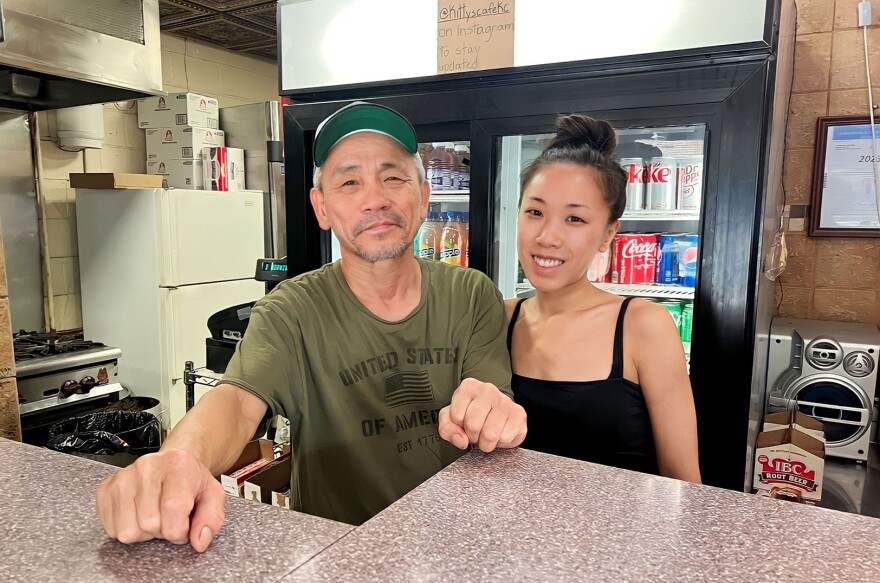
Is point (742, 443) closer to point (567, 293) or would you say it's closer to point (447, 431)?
A: point (567, 293)

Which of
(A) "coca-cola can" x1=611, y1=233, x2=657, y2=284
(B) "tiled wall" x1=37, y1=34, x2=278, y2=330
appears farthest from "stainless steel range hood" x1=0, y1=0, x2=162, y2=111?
(A) "coca-cola can" x1=611, y1=233, x2=657, y2=284

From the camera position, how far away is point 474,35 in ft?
6.15

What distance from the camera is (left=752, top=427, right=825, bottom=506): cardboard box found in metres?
2.07

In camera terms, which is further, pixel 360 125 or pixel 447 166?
pixel 447 166

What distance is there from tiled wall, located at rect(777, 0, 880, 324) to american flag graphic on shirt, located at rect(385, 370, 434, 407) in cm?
234

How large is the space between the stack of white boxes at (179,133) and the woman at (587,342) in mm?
3426

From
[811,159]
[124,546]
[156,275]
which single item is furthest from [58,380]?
[811,159]

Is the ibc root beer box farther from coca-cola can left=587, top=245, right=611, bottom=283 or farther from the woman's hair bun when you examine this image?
the woman's hair bun

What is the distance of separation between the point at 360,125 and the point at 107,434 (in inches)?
78.1

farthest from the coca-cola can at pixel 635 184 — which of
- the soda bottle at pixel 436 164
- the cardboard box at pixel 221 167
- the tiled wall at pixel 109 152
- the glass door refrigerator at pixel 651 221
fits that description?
the tiled wall at pixel 109 152

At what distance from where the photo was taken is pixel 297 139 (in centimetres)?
227

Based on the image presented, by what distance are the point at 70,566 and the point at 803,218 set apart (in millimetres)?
3234

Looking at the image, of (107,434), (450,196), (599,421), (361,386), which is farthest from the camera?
(107,434)

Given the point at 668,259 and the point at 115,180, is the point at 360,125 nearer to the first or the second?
the point at 668,259
